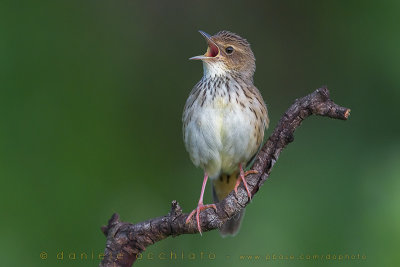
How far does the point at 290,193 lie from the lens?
13.8ft

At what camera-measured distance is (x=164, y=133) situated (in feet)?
18.4

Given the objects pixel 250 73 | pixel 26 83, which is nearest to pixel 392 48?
pixel 250 73

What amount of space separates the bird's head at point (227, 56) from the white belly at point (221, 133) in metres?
0.40

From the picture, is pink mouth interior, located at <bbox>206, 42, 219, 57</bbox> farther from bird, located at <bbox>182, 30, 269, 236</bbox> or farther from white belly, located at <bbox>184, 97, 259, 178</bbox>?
white belly, located at <bbox>184, 97, 259, 178</bbox>

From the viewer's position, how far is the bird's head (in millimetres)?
4781

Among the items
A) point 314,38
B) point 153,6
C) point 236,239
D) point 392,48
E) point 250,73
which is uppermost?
point 153,6

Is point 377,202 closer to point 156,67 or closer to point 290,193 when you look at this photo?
point 290,193

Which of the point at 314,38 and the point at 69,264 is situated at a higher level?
the point at 314,38

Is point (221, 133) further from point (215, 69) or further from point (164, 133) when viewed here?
point (164, 133)

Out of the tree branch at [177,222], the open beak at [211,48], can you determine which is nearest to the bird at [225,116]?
the open beak at [211,48]

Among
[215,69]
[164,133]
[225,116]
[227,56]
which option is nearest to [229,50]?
[227,56]

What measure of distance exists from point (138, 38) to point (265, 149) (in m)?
2.52

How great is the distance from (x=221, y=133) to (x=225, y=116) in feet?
0.40

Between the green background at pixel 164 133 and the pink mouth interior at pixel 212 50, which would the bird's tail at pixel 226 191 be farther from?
the pink mouth interior at pixel 212 50
